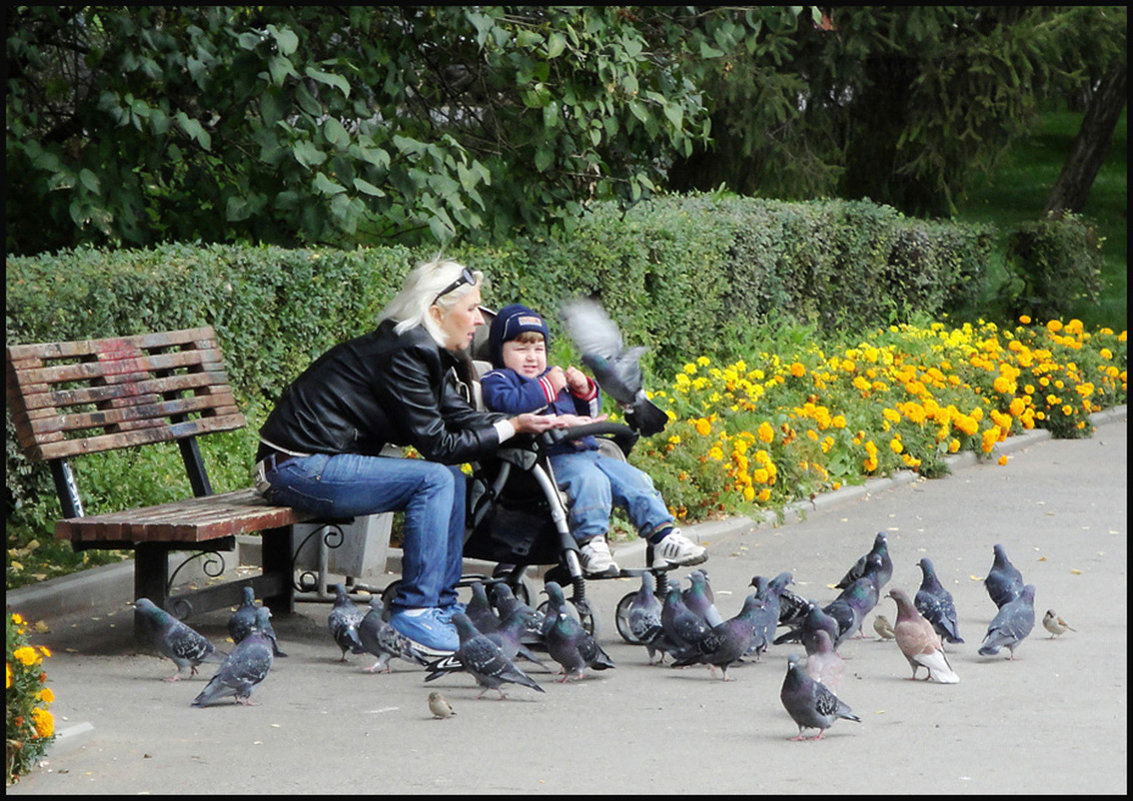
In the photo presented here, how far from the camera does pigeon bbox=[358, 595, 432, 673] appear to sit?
19.3 feet

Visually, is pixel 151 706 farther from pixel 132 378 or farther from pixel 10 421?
pixel 10 421

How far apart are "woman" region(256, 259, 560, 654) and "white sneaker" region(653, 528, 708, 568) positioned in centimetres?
69

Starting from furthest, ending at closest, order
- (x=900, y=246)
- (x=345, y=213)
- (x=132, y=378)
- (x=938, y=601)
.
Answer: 1. (x=900, y=246)
2. (x=345, y=213)
3. (x=132, y=378)
4. (x=938, y=601)

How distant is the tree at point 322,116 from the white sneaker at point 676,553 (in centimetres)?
324

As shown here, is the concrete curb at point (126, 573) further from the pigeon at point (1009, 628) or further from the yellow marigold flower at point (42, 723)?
the pigeon at point (1009, 628)

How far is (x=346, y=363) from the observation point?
6219 mm

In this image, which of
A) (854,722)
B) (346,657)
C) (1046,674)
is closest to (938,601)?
(1046,674)

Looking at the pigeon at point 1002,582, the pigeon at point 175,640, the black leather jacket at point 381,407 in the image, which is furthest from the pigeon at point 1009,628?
the pigeon at point 175,640

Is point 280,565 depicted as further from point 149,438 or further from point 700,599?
point 700,599

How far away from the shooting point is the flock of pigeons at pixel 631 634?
17.8 ft

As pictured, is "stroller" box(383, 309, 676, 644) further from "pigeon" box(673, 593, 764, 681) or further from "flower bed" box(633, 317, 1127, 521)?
"flower bed" box(633, 317, 1127, 521)

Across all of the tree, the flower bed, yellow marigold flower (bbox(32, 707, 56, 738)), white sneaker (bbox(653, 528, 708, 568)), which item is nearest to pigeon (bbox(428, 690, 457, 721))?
yellow marigold flower (bbox(32, 707, 56, 738))

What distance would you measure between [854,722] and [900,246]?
13.5m

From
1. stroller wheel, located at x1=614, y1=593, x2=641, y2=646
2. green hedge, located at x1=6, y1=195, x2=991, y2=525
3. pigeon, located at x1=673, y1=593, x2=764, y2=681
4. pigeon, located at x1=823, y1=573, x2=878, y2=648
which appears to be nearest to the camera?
pigeon, located at x1=673, y1=593, x2=764, y2=681
